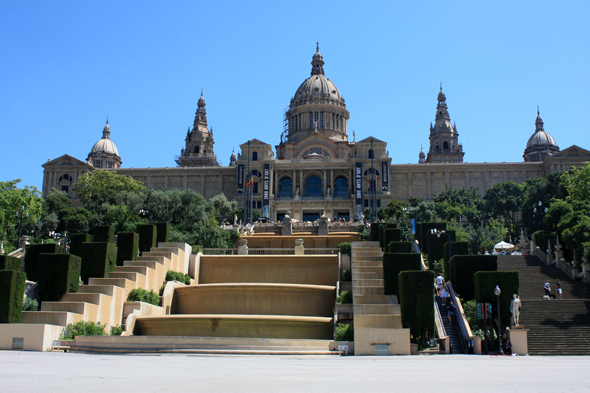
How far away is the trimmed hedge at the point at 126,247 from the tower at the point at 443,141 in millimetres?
82064

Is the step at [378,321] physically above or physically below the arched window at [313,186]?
below

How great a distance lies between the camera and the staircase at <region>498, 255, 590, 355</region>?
2056cm

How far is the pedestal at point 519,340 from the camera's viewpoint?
19922 millimetres

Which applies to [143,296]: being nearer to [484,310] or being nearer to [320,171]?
[484,310]

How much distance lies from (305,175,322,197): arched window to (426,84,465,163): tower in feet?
100

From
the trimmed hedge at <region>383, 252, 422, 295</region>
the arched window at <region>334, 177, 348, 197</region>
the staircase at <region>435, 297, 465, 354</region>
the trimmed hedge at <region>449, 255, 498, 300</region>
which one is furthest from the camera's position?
the arched window at <region>334, 177, 348, 197</region>

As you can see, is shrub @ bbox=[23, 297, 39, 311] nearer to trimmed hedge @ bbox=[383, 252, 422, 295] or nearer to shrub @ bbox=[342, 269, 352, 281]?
shrub @ bbox=[342, 269, 352, 281]

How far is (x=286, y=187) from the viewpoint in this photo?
8500 cm

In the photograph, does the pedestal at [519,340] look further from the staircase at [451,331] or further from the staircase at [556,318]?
the staircase at [451,331]

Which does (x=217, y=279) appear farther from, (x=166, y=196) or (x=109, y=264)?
(x=166, y=196)

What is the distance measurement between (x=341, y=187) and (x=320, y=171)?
12.9ft

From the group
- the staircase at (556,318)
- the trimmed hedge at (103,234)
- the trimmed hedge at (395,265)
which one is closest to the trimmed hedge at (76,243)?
the trimmed hedge at (103,234)
